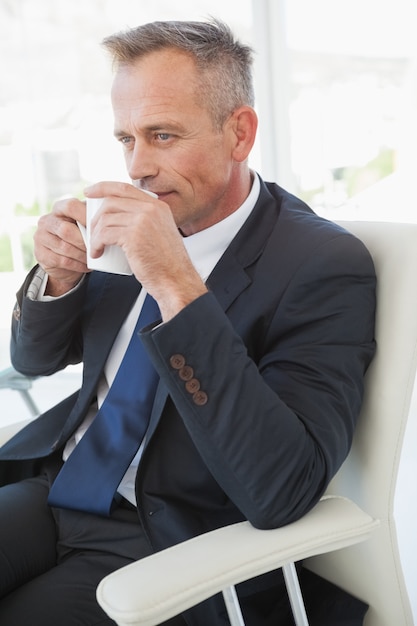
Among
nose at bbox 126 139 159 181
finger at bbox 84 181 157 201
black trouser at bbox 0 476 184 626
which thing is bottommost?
black trouser at bbox 0 476 184 626

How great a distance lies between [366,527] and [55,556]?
2.19 ft

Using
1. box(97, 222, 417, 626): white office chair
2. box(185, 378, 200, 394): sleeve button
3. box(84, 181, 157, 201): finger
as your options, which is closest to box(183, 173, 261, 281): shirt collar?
box(97, 222, 417, 626): white office chair

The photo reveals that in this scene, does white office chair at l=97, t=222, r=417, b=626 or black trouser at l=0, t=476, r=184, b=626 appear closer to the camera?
white office chair at l=97, t=222, r=417, b=626

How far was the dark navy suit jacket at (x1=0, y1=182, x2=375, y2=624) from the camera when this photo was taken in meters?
1.19

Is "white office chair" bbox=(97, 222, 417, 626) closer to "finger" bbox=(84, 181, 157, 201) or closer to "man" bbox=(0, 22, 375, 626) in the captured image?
"man" bbox=(0, 22, 375, 626)

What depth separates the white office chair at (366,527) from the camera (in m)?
1.06

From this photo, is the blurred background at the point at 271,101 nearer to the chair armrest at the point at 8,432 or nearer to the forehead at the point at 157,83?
the chair armrest at the point at 8,432

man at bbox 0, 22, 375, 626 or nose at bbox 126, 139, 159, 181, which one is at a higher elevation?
nose at bbox 126, 139, 159, 181

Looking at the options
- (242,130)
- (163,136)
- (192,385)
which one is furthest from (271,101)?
(192,385)

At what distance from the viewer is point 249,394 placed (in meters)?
1.19

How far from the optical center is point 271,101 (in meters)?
4.10

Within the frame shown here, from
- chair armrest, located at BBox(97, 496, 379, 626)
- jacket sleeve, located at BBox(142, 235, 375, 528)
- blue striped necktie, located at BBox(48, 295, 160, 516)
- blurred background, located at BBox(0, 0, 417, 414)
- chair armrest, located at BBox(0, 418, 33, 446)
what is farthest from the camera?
blurred background, located at BBox(0, 0, 417, 414)

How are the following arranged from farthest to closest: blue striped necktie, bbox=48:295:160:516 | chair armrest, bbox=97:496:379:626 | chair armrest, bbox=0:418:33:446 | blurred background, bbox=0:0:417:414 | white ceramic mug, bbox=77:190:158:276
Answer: blurred background, bbox=0:0:417:414
chair armrest, bbox=0:418:33:446
blue striped necktie, bbox=48:295:160:516
white ceramic mug, bbox=77:190:158:276
chair armrest, bbox=97:496:379:626

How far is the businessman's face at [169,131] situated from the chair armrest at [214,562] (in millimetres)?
641
